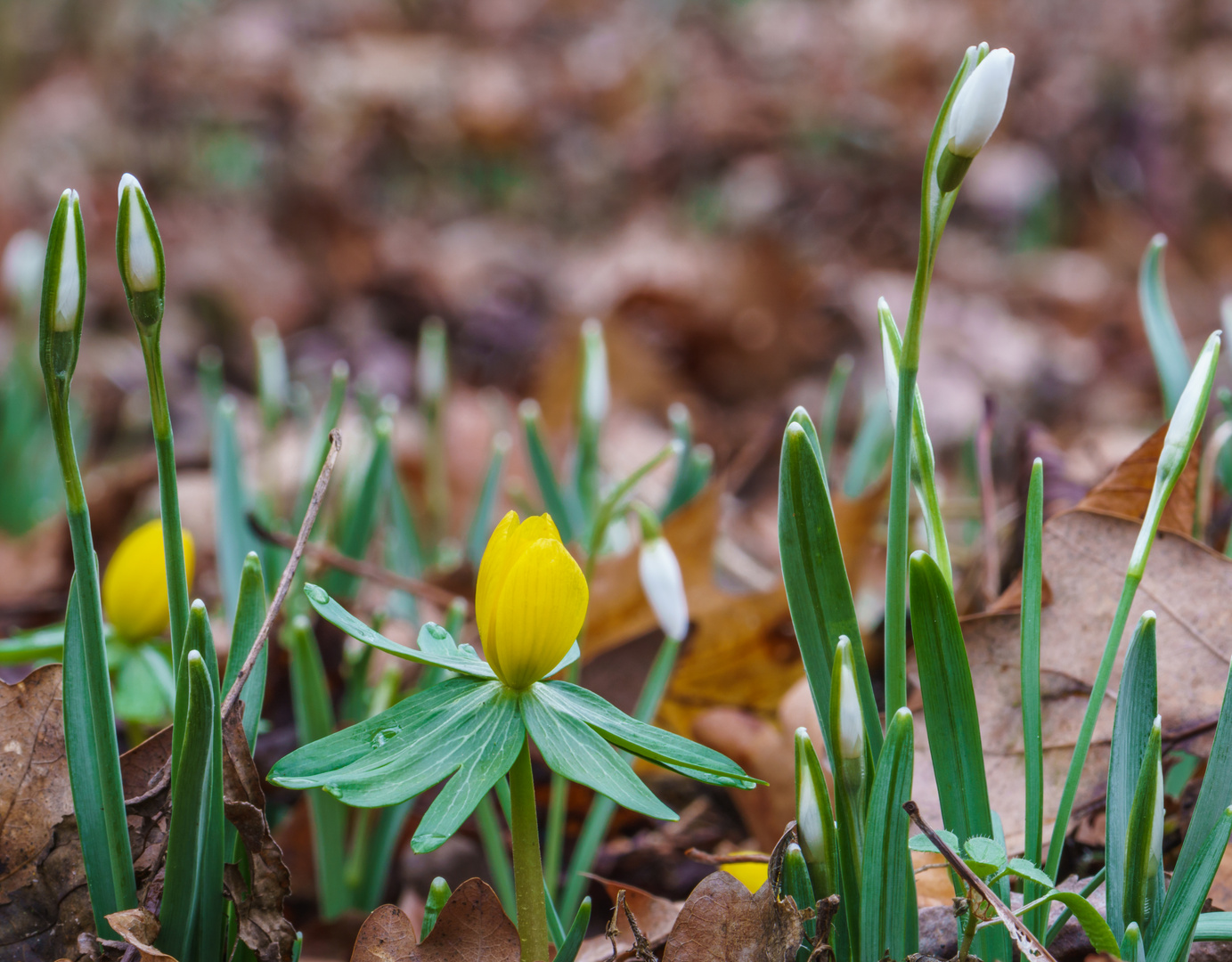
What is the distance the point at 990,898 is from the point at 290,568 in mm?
453

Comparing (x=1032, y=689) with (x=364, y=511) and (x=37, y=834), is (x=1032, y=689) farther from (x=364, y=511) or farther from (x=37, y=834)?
(x=364, y=511)

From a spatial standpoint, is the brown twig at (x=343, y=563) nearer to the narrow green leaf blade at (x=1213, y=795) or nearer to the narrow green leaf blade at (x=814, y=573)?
the narrow green leaf blade at (x=814, y=573)

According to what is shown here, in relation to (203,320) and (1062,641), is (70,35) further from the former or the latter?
(1062,641)

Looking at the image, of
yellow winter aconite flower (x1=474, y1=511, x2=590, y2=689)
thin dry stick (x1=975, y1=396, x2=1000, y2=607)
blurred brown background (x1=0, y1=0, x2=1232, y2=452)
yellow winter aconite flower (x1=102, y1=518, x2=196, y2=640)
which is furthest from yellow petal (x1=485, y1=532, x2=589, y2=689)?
blurred brown background (x1=0, y1=0, x2=1232, y2=452)

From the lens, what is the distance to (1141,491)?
40.3 inches

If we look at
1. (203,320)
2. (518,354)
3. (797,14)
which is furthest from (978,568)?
(797,14)

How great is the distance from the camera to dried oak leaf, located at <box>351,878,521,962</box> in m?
0.67

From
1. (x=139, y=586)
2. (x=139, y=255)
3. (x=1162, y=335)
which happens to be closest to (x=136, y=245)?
(x=139, y=255)

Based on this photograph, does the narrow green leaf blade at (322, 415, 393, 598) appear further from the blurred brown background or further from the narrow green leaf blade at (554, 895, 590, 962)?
the blurred brown background

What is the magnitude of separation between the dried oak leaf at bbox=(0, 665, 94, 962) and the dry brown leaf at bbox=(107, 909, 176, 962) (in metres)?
0.10

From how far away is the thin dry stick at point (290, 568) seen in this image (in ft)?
2.02

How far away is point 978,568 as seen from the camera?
1356 mm

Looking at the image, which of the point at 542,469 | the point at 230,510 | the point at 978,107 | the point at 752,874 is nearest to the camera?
the point at 978,107

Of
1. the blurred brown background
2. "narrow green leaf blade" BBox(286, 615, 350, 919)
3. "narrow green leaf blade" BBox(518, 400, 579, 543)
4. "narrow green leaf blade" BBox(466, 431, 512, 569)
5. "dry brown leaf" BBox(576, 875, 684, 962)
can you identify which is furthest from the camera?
the blurred brown background
